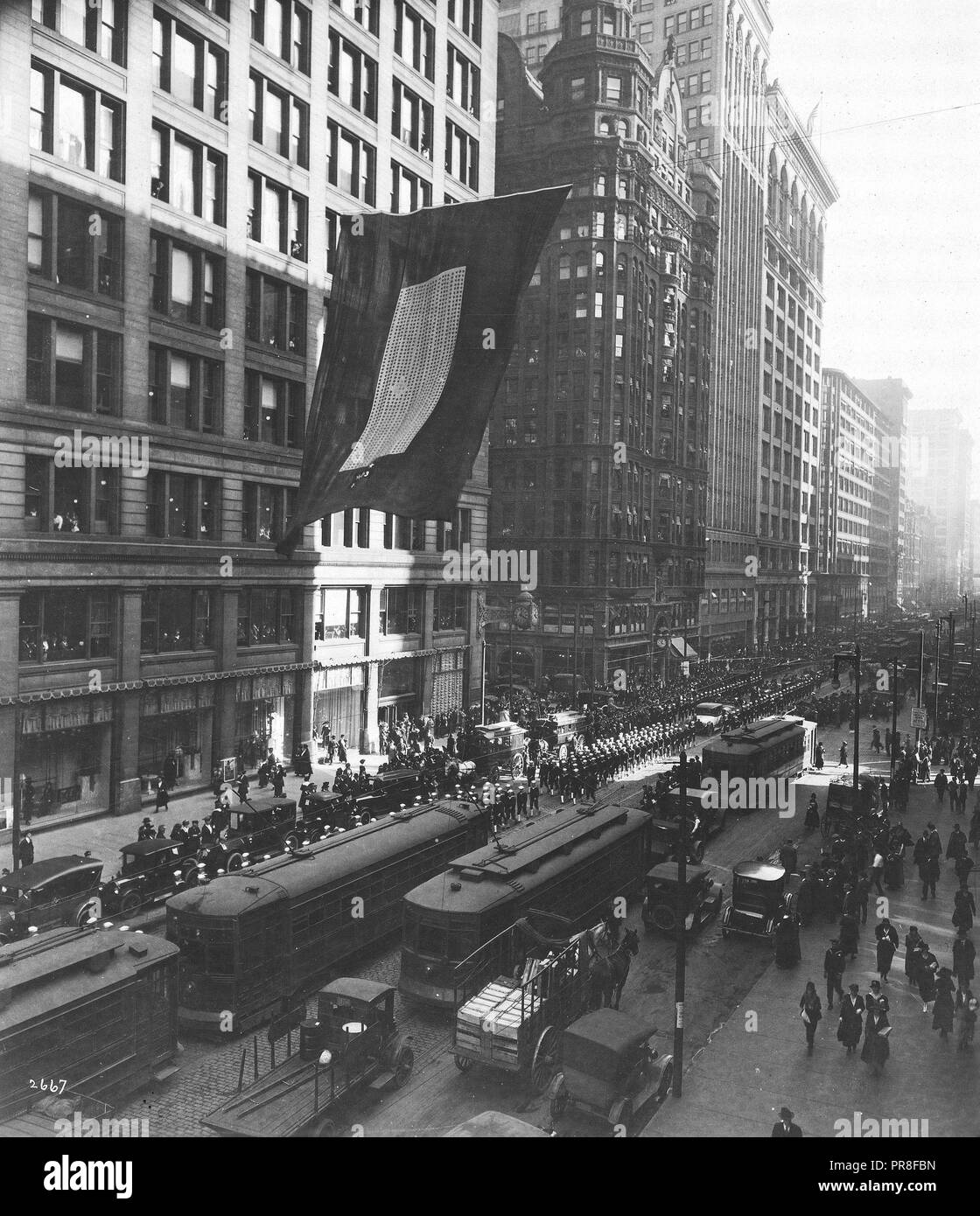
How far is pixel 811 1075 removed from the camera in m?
15.7

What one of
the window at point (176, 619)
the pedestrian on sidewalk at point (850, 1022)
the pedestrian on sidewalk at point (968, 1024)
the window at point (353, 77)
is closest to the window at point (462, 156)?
the window at point (353, 77)

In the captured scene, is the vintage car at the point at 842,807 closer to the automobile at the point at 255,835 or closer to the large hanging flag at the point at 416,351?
the automobile at the point at 255,835

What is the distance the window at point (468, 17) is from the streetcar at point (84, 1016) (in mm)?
48302

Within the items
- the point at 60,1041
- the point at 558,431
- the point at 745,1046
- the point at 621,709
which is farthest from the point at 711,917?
the point at 558,431

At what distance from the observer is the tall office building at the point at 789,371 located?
107m

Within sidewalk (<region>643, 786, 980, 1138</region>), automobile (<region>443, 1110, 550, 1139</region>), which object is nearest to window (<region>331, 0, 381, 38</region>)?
sidewalk (<region>643, 786, 980, 1138</region>)

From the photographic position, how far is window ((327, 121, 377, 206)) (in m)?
41.1

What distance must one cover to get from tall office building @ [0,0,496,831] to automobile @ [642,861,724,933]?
16.1 meters

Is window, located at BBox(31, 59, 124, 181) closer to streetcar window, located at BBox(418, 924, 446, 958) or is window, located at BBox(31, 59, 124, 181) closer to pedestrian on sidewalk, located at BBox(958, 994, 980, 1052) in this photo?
streetcar window, located at BBox(418, 924, 446, 958)

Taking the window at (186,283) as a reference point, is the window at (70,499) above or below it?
below

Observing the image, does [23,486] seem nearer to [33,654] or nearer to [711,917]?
[33,654]

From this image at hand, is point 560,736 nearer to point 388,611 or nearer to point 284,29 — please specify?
point 388,611

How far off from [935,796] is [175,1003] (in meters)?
32.4

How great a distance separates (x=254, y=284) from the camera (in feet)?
122
